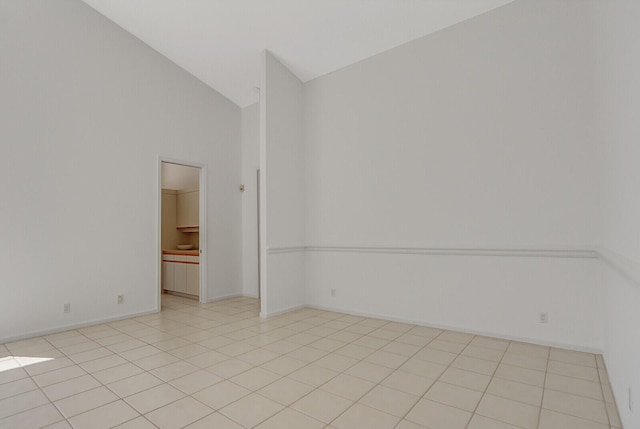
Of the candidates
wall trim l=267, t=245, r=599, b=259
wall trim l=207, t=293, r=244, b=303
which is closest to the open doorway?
wall trim l=207, t=293, r=244, b=303

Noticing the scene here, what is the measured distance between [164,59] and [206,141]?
137 centimetres

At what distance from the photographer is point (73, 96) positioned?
4.24 metres

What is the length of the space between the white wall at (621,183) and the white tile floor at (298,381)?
0.44 m

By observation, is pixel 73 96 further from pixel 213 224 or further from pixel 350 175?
pixel 350 175

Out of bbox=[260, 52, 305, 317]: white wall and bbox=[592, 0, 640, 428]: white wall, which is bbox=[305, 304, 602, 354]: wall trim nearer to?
bbox=[592, 0, 640, 428]: white wall

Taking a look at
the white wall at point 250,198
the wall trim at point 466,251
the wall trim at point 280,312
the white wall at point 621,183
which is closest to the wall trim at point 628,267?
the white wall at point 621,183

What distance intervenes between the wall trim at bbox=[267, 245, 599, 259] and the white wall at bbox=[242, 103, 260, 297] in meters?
1.37

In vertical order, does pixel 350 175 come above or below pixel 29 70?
below

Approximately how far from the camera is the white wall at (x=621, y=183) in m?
1.66

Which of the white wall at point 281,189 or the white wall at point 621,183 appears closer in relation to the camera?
the white wall at point 621,183

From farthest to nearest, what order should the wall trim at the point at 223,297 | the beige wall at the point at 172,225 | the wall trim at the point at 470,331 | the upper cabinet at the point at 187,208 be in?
the beige wall at the point at 172,225 < the upper cabinet at the point at 187,208 < the wall trim at the point at 223,297 < the wall trim at the point at 470,331

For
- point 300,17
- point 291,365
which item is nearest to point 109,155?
point 300,17

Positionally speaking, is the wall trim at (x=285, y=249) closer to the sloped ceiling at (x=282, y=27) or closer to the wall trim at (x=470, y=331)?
the wall trim at (x=470, y=331)

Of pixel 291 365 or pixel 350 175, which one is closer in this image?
pixel 291 365
